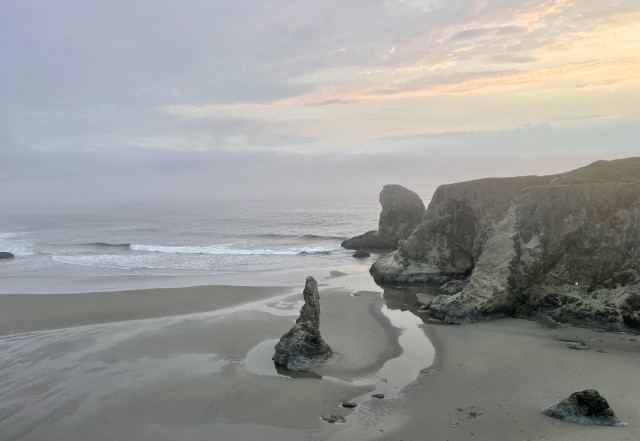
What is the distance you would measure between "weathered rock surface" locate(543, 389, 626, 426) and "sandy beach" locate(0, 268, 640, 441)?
0.21 m

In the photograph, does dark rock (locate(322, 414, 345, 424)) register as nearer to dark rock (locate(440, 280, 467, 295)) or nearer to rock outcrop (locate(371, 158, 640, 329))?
rock outcrop (locate(371, 158, 640, 329))

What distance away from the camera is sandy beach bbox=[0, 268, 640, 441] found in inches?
371

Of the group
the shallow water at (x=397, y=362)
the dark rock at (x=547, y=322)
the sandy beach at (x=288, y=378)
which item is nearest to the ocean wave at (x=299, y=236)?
the sandy beach at (x=288, y=378)

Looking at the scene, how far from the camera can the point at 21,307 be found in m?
20.8

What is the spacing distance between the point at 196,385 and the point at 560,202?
15905mm

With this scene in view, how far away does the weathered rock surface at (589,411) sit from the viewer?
29.2 feet

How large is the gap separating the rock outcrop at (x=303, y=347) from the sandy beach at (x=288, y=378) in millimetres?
388

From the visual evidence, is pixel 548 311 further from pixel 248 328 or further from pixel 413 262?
pixel 248 328

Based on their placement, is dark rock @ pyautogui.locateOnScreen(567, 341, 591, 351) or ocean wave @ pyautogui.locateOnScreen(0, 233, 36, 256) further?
ocean wave @ pyautogui.locateOnScreen(0, 233, 36, 256)

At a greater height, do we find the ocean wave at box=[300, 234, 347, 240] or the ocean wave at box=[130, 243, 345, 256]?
the ocean wave at box=[300, 234, 347, 240]

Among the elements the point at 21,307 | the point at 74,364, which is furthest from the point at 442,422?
the point at 21,307

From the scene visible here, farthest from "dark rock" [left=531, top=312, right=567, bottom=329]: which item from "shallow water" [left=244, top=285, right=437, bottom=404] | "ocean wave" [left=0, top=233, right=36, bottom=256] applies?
"ocean wave" [left=0, top=233, right=36, bottom=256]

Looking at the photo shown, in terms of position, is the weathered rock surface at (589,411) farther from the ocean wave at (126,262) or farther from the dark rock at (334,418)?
the ocean wave at (126,262)

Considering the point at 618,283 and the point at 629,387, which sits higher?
the point at 618,283
